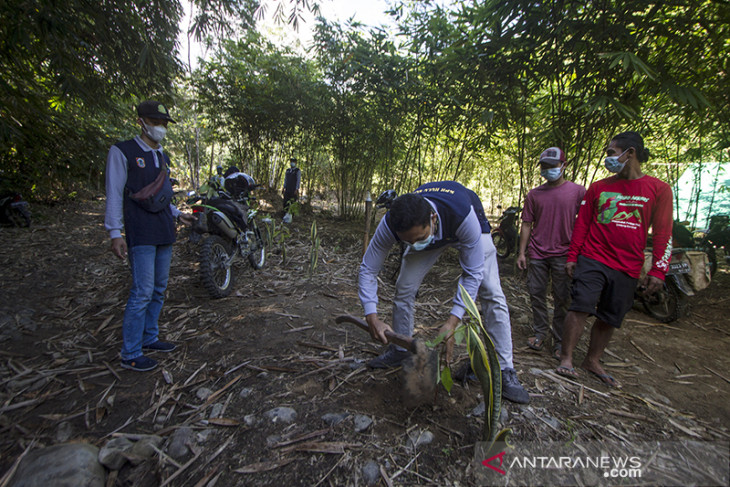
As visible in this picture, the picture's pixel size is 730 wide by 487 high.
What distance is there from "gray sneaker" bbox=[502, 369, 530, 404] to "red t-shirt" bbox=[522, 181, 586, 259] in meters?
1.15

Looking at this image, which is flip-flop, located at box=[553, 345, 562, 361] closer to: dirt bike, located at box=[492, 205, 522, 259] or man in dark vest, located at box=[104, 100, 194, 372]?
man in dark vest, located at box=[104, 100, 194, 372]

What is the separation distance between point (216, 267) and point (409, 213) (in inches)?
102

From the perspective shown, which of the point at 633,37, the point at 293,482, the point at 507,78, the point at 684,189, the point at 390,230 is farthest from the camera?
the point at 684,189

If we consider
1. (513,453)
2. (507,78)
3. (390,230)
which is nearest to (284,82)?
(507,78)

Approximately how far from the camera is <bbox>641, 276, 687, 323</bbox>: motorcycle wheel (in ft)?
10.3

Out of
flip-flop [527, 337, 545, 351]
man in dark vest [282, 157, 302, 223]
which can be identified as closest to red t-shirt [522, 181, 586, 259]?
flip-flop [527, 337, 545, 351]

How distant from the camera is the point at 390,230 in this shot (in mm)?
1655

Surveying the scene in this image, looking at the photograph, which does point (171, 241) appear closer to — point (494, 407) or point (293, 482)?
point (293, 482)

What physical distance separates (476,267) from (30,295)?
4118 mm

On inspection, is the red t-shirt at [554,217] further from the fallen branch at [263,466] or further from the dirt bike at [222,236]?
the dirt bike at [222,236]

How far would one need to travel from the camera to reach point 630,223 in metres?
1.93

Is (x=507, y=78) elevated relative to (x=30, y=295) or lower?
elevated

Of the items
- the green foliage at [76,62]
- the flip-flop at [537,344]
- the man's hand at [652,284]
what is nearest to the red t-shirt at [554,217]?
the man's hand at [652,284]

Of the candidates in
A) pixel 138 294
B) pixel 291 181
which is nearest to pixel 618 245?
pixel 138 294
